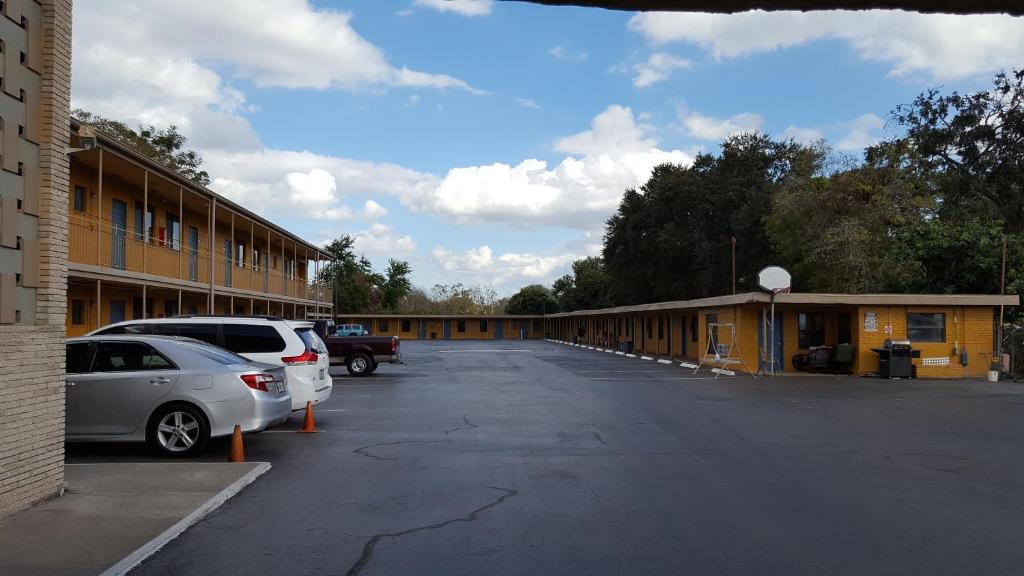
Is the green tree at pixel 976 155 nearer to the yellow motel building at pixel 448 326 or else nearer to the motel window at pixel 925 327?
the motel window at pixel 925 327

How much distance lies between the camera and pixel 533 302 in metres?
99.0

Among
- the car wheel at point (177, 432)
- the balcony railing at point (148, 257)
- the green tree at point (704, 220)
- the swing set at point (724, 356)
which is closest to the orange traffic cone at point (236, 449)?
the car wheel at point (177, 432)

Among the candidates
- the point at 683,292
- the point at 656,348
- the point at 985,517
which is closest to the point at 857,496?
the point at 985,517

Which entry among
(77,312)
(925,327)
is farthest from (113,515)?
(925,327)

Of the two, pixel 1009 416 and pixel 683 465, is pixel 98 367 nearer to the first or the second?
pixel 683 465

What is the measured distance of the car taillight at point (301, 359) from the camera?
1334 centimetres

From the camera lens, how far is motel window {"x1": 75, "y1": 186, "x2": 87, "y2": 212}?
65.7 feet

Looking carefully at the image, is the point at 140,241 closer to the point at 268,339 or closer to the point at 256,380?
the point at 268,339

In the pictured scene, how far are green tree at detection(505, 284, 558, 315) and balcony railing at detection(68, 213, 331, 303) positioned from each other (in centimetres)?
6577

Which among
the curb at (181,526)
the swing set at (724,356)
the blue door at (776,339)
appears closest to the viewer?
the curb at (181,526)

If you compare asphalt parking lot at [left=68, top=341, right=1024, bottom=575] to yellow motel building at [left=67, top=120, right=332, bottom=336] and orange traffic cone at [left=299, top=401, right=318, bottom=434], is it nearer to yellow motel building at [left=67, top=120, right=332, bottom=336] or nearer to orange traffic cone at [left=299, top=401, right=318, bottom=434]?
orange traffic cone at [left=299, top=401, right=318, bottom=434]

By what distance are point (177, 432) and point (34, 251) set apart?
3.44m

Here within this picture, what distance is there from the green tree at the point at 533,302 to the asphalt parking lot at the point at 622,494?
79.6 m

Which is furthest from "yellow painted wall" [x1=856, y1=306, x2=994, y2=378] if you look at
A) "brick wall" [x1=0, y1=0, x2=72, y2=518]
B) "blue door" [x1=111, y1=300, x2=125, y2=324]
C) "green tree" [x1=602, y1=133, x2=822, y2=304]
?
"brick wall" [x1=0, y1=0, x2=72, y2=518]
